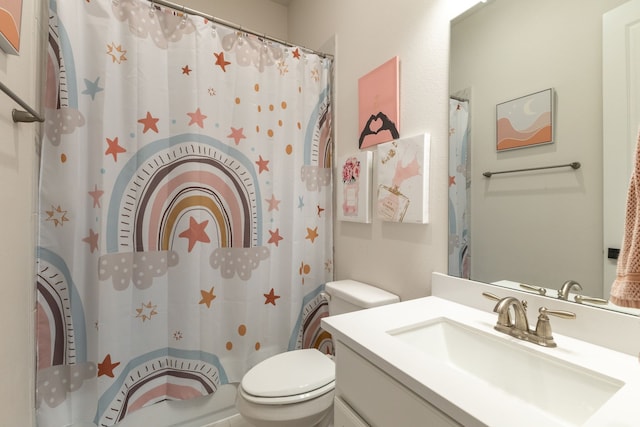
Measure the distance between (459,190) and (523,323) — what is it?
19.6 inches

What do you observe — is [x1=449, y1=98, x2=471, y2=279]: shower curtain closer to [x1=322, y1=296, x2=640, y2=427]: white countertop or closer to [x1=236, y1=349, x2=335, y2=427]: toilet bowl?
[x1=322, y1=296, x2=640, y2=427]: white countertop

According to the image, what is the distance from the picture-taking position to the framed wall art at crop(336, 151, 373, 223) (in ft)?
4.66

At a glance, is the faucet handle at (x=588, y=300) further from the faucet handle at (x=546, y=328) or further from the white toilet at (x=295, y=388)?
the white toilet at (x=295, y=388)

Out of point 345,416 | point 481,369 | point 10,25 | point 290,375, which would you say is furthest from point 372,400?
point 10,25

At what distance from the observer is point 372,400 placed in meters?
0.68

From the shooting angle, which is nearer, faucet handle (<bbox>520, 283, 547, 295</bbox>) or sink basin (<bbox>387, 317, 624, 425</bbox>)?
sink basin (<bbox>387, 317, 624, 425</bbox>)

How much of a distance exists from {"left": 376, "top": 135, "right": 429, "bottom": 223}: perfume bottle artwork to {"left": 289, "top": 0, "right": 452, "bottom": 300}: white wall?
0.04m

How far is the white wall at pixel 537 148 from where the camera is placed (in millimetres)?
756

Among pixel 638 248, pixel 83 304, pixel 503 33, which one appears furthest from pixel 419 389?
pixel 83 304

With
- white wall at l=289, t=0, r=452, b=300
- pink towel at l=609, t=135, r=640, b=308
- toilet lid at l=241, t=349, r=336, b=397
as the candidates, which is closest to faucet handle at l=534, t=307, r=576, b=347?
pink towel at l=609, t=135, r=640, b=308

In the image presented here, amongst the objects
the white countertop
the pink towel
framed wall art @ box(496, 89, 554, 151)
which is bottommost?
the white countertop

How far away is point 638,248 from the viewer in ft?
1.65

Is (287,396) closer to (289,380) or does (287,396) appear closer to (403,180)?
(289,380)

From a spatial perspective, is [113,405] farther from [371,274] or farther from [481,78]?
[481,78]
